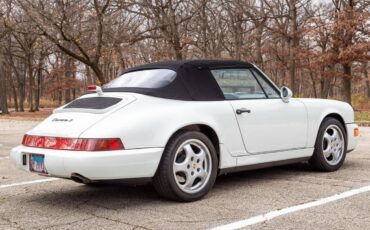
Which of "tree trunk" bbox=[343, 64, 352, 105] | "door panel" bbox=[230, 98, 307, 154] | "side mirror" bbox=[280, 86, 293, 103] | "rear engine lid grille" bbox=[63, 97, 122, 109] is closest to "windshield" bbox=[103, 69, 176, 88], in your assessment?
"rear engine lid grille" bbox=[63, 97, 122, 109]

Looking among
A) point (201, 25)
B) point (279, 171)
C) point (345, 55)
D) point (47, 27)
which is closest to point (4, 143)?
point (279, 171)

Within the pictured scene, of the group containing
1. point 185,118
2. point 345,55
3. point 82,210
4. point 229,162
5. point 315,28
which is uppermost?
point 315,28

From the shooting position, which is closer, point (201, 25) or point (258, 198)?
point (258, 198)

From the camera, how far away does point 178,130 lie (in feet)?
15.9

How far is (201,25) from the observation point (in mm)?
32375

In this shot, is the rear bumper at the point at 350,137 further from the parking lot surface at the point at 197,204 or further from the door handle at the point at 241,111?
the door handle at the point at 241,111

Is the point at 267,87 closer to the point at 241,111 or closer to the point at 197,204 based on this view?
the point at 241,111

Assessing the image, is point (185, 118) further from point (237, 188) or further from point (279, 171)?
point (279, 171)

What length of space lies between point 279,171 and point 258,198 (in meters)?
1.68

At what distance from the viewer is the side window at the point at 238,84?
5488 millimetres

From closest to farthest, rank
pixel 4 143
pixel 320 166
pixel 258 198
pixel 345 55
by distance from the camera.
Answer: pixel 258 198, pixel 320 166, pixel 4 143, pixel 345 55

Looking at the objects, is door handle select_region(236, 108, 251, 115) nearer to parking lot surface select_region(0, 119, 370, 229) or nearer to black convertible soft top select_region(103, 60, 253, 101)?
black convertible soft top select_region(103, 60, 253, 101)

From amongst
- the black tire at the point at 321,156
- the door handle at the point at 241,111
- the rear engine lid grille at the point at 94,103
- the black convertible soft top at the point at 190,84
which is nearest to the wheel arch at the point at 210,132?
the black convertible soft top at the point at 190,84

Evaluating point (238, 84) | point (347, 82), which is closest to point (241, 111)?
point (238, 84)
